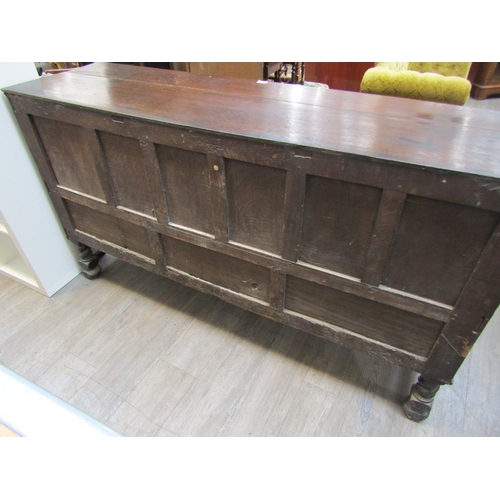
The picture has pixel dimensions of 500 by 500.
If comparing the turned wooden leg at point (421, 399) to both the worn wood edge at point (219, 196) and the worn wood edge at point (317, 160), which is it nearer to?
the worn wood edge at point (317, 160)

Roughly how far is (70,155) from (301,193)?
950 millimetres

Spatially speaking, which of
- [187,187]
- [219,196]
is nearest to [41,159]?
[187,187]

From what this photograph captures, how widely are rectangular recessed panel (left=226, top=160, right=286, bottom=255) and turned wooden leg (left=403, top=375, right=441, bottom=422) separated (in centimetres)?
67

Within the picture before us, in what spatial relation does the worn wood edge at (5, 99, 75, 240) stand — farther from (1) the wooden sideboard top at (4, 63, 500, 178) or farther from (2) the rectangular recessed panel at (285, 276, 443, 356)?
(2) the rectangular recessed panel at (285, 276, 443, 356)

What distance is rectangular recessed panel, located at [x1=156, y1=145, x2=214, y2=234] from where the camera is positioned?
3.56ft


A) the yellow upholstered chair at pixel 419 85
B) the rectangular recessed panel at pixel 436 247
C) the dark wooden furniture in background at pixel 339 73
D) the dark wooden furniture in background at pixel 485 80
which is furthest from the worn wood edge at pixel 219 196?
the dark wooden furniture in background at pixel 485 80

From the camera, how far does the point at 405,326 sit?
1067 millimetres

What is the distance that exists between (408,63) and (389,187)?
2.80 metres

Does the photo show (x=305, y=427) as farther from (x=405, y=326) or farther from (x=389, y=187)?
(x=389, y=187)

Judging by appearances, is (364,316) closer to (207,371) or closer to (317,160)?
(317,160)

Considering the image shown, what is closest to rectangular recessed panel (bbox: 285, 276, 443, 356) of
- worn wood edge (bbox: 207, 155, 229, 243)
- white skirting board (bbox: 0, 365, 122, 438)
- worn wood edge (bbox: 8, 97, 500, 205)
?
worn wood edge (bbox: 207, 155, 229, 243)

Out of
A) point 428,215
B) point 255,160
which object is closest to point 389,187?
point 428,215

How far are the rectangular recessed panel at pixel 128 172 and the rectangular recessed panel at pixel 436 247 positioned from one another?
849 mm

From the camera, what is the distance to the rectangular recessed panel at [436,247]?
2.66ft
